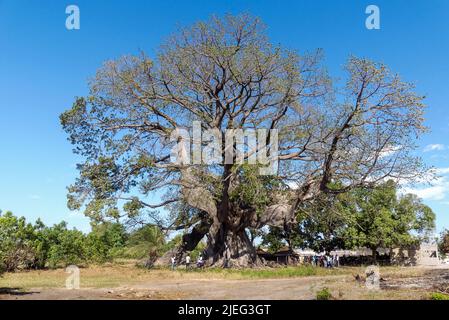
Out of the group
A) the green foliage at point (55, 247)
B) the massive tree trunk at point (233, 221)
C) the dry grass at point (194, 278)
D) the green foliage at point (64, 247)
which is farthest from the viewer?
the green foliage at point (64, 247)

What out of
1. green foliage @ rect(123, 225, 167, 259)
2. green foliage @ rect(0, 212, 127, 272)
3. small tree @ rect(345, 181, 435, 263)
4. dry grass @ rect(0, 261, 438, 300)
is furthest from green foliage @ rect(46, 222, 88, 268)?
small tree @ rect(345, 181, 435, 263)

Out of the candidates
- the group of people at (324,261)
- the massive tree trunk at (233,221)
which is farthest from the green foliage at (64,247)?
the group of people at (324,261)

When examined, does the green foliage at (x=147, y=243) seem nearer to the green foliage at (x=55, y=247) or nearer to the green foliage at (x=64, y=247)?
the green foliage at (x=55, y=247)

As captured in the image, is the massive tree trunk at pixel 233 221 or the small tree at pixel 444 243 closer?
the massive tree trunk at pixel 233 221

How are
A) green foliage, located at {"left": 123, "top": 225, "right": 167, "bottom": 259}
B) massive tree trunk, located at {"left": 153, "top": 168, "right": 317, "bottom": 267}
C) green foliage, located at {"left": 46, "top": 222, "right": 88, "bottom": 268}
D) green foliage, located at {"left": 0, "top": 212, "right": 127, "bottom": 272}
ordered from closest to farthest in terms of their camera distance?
green foliage, located at {"left": 0, "top": 212, "right": 127, "bottom": 272}
massive tree trunk, located at {"left": 153, "top": 168, "right": 317, "bottom": 267}
green foliage, located at {"left": 46, "top": 222, "right": 88, "bottom": 268}
green foliage, located at {"left": 123, "top": 225, "right": 167, "bottom": 259}

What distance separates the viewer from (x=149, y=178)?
76.4ft

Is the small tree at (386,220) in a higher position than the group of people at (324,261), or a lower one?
higher

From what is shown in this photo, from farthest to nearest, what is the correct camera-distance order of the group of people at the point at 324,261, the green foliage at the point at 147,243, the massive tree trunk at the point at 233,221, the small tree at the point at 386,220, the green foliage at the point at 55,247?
the small tree at the point at 386,220 < the group of people at the point at 324,261 < the green foliage at the point at 147,243 < the massive tree trunk at the point at 233,221 < the green foliage at the point at 55,247

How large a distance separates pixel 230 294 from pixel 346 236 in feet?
93.7

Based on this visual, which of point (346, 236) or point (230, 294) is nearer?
point (230, 294)

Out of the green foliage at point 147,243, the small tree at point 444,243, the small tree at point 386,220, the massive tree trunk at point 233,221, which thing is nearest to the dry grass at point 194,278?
the massive tree trunk at point 233,221

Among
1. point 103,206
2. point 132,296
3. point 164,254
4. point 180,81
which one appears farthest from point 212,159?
point 132,296

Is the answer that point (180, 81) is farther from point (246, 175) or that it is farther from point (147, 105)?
point (246, 175)

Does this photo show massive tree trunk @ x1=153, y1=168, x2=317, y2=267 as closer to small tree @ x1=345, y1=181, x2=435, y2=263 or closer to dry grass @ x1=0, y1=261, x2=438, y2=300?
dry grass @ x1=0, y1=261, x2=438, y2=300
